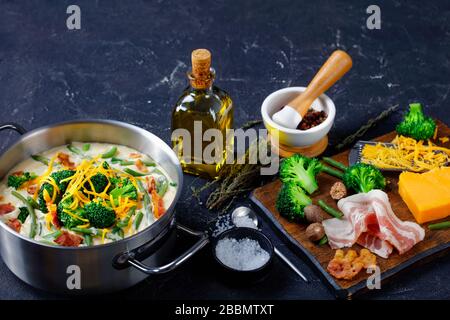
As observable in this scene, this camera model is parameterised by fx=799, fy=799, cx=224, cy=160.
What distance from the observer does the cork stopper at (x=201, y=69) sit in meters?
4.14

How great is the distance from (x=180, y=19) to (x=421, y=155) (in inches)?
83.2

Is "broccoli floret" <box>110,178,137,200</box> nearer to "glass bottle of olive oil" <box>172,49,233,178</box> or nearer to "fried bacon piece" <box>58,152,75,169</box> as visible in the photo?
"fried bacon piece" <box>58,152,75,169</box>

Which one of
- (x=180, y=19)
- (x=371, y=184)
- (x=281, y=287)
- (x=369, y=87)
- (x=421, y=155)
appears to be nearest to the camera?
(x=281, y=287)

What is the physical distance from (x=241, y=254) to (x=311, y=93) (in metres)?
1.18

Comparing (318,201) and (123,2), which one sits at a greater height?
(123,2)

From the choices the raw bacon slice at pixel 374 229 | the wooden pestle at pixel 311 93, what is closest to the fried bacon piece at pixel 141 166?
the wooden pestle at pixel 311 93

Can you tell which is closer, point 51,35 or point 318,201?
point 318,201

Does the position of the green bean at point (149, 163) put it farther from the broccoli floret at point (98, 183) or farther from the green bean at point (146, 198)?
the broccoli floret at point (98, 183)

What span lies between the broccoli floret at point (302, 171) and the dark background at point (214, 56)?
0.51 meters

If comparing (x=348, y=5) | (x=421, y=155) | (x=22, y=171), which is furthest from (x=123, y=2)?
(x=421, y=155)

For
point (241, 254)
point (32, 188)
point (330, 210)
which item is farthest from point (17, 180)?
point (330, 210)

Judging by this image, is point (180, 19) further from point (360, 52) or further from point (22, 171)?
point (22, 171)

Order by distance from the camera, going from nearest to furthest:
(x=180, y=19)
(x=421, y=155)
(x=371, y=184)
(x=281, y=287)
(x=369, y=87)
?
(x=281, y=287) < (x=371, y=184) < (x=421, y=155) < (x=369, y=87) < (x=180, y=19)

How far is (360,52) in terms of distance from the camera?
5.55 m
